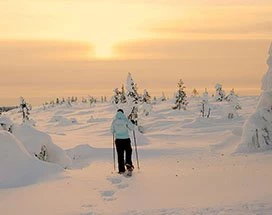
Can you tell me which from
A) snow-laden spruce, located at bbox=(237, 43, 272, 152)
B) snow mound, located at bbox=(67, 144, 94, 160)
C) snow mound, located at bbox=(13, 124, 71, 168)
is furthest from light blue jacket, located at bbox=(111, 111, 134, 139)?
snow mound, located at bbox=(67, 144, 94, 160)

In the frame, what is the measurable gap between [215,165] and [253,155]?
8.93 ft

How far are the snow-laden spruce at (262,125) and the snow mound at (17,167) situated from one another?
8.24 metres

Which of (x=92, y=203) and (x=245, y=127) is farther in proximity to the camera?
(x=245, y=127)

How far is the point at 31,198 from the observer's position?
1209 cm

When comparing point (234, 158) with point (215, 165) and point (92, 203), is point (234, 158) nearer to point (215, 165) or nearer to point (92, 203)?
point (215, 165)

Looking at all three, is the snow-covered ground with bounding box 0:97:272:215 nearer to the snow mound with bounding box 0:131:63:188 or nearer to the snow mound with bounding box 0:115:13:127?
the snow mound with bounding box 0:131:63:188

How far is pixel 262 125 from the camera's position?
20.9 meters

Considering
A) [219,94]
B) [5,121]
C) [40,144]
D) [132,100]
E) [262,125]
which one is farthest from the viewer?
[219,94]

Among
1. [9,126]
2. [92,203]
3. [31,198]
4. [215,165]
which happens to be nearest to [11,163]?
[31,198]

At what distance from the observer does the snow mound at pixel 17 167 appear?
1434 cm

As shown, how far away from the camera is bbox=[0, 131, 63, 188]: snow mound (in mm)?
14336

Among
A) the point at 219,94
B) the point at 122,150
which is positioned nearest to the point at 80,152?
the point at 122,150

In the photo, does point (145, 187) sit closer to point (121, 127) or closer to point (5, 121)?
point (121, 127)

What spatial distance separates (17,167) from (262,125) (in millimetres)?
10473
